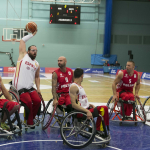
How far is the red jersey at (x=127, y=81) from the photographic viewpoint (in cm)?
504

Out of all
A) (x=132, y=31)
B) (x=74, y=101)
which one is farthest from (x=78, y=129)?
(x=132, y=31)

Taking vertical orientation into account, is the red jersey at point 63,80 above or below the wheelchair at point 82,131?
above

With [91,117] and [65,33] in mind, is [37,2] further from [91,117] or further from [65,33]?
[91,117]

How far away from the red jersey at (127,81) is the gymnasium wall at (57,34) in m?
18.2

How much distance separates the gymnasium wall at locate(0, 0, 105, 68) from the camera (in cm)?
2234

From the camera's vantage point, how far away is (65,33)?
2317 centimetres

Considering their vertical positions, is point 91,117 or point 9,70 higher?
point 91,117

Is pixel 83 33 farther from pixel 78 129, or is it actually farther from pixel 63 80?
pixel 78 129

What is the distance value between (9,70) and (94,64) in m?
8.16

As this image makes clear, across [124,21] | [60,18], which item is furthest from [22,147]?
[124,21]

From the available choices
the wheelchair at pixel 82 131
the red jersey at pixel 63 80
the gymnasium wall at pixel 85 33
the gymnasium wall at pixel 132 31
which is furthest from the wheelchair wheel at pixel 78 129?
the gymnasium wall at pixel 132 31

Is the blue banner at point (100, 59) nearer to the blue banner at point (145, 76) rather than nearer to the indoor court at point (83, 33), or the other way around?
the indoor court at point (83, 33)

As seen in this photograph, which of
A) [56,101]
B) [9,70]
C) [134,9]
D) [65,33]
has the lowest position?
[9,70]

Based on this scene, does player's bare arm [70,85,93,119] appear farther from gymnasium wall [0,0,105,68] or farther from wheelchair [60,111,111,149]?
gymnasium wall [0,0,105,68]
